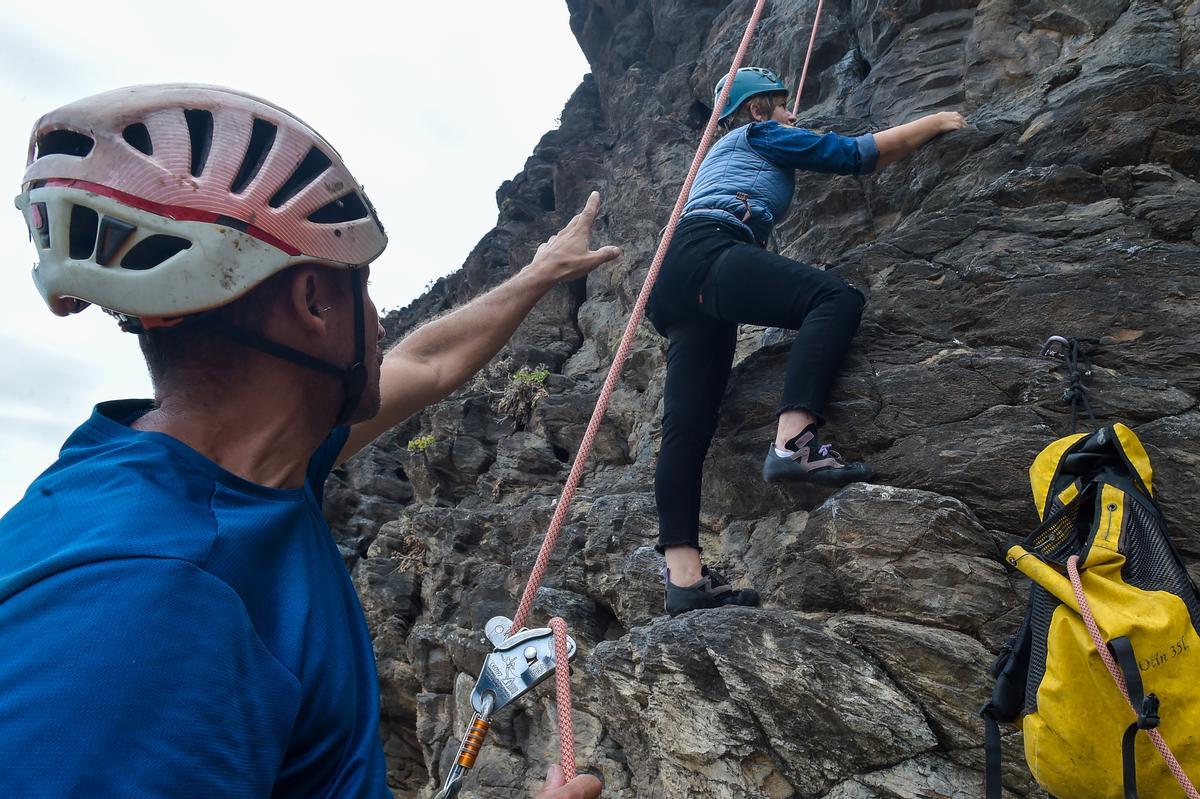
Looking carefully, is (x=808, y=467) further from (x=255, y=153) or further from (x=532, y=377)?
(x=532, y=377)

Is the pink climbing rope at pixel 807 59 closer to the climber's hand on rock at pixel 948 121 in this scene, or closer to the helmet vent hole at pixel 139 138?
the climber's hand on rock at pixel 948 121

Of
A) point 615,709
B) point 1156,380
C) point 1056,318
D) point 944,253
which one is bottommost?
point 615,709

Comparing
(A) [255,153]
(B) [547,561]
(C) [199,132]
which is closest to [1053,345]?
(B) [547,561]

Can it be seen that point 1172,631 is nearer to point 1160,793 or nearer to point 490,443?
point 1160,793

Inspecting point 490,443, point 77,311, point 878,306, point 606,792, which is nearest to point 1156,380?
point 878,306

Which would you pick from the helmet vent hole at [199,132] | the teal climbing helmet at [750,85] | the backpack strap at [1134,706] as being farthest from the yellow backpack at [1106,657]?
the teal climbing helmet at [750,85]

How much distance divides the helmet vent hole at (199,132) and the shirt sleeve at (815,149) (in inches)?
153

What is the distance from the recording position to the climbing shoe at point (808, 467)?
424cm

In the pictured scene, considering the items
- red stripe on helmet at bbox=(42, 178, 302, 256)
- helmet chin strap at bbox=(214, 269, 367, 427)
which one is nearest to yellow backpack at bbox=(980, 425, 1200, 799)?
helmet chin strap at bbox=(214, 269, 367, 427)

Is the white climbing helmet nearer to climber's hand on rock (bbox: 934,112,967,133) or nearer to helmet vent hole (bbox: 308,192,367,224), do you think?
helmet vent hole (bbox: 308,192,367,224)

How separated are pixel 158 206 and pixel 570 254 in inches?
73.9

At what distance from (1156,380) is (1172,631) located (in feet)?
6.58

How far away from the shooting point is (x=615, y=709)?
480 centimetres

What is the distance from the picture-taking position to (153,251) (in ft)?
5.52
